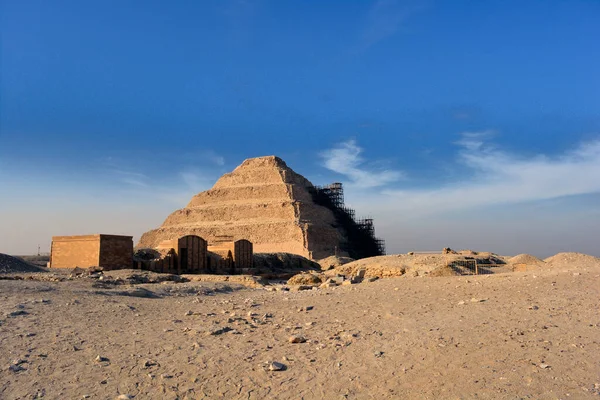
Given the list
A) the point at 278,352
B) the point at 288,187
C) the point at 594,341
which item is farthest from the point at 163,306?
the point at 288,187

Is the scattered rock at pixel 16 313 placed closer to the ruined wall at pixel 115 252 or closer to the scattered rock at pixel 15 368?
the scattered rock at pixel 15 368

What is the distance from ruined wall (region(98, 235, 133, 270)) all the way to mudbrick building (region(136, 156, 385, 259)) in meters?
39.9

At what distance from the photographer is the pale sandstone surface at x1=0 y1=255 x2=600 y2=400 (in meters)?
4.59

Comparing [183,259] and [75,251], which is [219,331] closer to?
[75,251]

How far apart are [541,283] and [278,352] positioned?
27.5ft

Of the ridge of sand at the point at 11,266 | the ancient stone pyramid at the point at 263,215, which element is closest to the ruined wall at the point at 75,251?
the ridge of sand at the point at 11,266

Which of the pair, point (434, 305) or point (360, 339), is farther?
point (434, 305)

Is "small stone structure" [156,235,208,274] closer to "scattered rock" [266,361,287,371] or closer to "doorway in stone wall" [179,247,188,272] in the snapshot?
"doorway in stone wall" [179,247,188,272]

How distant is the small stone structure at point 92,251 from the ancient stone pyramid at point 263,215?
126 feet

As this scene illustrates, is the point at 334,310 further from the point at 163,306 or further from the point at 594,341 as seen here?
the point at 594,341

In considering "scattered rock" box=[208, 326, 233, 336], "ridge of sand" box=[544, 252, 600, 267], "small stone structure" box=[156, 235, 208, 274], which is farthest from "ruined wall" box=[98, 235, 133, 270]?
"ridge of sand" box=[544, 252, 600, 267]

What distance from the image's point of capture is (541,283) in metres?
11.2

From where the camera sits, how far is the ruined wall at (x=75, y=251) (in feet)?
84.0

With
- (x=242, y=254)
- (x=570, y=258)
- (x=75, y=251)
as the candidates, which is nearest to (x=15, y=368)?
(x=570, y=258)
